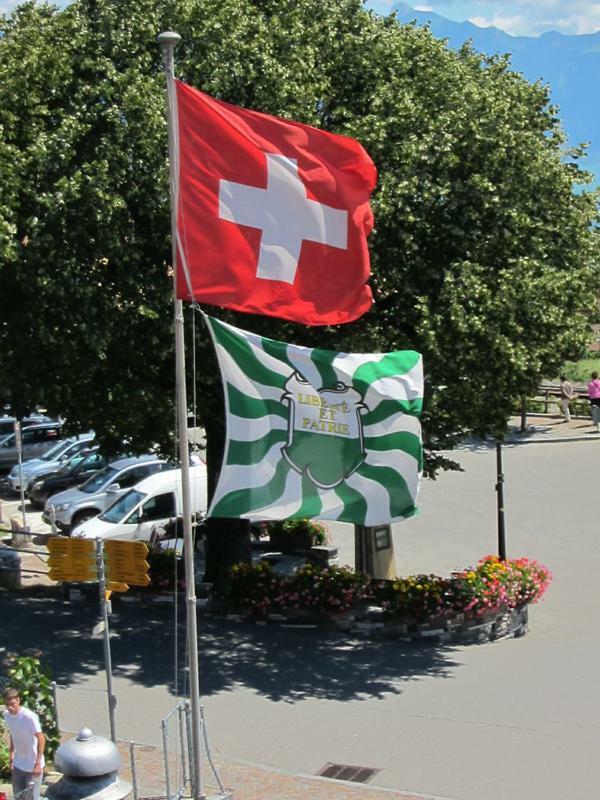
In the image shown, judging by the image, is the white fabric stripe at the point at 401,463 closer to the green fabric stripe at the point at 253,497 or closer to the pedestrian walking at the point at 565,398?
the green fabric stripe at the point at 253,497

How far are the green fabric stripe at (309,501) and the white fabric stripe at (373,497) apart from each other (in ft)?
1.31

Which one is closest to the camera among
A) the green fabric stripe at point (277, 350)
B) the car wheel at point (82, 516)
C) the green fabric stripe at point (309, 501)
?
the green fabric stripe at point (277, 350)

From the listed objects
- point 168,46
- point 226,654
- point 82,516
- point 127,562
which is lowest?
point 226,654

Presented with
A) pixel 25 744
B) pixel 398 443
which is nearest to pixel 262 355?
pixel 398 443

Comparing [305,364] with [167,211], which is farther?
[167,211]

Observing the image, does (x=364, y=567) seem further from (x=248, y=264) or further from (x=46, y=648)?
(x=248, y=264)

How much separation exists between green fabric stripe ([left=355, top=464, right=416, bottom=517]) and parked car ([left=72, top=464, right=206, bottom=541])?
12707mm

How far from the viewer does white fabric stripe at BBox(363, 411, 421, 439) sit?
12508 millimetres

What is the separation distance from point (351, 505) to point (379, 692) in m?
5.06

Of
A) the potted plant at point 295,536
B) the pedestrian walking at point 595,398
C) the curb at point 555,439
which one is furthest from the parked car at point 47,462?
the pedestrian walking at point 595,398

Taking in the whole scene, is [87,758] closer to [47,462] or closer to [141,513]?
[141,513]

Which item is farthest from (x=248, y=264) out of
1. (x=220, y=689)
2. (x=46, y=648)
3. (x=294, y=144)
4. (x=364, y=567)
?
(x=364, y=567)

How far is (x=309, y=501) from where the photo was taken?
39.4 ft

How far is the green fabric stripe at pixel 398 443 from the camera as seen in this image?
492 inches
